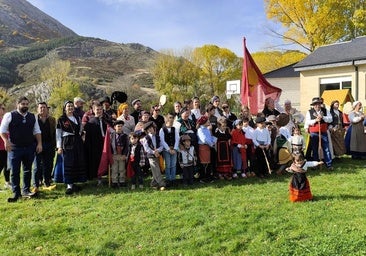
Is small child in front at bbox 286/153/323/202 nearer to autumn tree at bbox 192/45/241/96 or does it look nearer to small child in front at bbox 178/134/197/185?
small child in front at bbox 178/134/197/185

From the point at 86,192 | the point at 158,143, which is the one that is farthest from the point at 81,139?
the point at 158,143

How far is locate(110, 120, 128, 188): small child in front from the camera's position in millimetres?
7793

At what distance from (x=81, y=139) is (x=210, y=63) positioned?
126 ft

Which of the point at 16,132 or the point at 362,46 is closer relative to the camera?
the point at 16,132

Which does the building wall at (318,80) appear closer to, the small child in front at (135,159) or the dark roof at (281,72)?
the dark roof at (281,72)

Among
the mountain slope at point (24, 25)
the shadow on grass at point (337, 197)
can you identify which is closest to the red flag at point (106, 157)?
the shadow on grass at point (337, 197)

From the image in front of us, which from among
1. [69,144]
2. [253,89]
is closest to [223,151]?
[253,89]

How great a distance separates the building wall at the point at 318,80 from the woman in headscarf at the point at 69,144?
16815mm

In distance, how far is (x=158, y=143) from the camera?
7.88 metres

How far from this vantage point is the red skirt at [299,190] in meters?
6.27

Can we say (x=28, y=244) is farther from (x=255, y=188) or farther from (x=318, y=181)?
(x=318, y=181)

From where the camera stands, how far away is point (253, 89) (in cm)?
1044

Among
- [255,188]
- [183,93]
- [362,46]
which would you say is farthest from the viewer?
[183,93]

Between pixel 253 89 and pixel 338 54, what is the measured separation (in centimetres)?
1371
